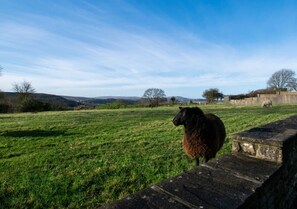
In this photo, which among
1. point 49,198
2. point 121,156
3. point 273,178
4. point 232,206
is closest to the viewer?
point 232,206

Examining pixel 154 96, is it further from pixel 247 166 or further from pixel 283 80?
pixel 247 166

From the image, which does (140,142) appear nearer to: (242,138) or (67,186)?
(67,186)

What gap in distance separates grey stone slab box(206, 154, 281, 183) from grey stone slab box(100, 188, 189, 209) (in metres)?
0.90

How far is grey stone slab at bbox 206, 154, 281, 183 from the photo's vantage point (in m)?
2.44

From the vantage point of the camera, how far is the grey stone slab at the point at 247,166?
96.2 inches

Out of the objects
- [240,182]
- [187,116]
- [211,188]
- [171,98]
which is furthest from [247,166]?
[171,98]

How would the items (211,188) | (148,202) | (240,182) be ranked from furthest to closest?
(240,182) → (211,188) → (148,202)

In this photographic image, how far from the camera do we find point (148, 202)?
1912mm

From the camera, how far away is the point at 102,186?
521 cm

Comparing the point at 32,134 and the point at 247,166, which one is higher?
the point at 247,166

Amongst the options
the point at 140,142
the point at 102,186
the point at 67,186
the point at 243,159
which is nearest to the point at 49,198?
the point at 67,186

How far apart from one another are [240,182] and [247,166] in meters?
0.46

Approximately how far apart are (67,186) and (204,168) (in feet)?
12.5

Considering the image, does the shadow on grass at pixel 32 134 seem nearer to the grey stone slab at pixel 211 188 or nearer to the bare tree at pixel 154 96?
the grey stone slab at pixel 211 188
